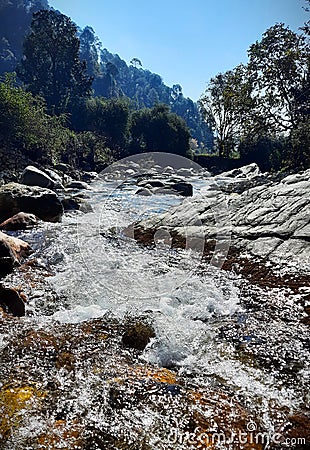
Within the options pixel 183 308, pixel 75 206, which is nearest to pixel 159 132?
pixel 75 206

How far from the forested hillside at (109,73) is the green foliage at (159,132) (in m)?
11.9

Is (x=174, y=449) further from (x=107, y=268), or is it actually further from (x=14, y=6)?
(x=14, y=6)

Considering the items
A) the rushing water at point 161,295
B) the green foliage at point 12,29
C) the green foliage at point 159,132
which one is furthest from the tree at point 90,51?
the rushing water at point 161,295

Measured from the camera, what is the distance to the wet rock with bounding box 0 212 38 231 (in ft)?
28.4

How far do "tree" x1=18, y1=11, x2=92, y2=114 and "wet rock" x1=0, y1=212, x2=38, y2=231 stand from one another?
40945mm

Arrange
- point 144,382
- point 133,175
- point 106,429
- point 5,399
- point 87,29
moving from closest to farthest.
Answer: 1. point 106,429
2. point 5,399
3. point 144,382
4. point 133,175
5. point 87,29

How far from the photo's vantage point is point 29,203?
403 inches

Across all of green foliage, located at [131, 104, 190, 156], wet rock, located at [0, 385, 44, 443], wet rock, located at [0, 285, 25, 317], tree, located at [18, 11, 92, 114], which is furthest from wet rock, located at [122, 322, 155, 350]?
tree, located at [18, 11, 92, 114]

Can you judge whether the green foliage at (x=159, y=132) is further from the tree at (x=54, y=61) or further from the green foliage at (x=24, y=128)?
the green foliage at (x=24, y=128)

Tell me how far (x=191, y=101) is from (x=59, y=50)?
9100cm

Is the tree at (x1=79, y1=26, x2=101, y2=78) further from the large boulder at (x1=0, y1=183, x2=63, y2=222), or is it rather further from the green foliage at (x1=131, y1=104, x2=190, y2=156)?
the large boulder at (x1=0, y1=183, x2=63, y2=222)

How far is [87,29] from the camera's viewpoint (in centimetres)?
12212

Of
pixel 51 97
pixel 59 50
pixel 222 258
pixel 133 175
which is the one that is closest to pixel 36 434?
pixel 222 258

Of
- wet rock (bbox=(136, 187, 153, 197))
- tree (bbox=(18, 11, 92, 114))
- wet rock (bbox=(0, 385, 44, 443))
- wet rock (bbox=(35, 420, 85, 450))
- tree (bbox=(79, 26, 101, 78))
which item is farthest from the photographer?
tree (bbox=(79, 26, 101, 78))
